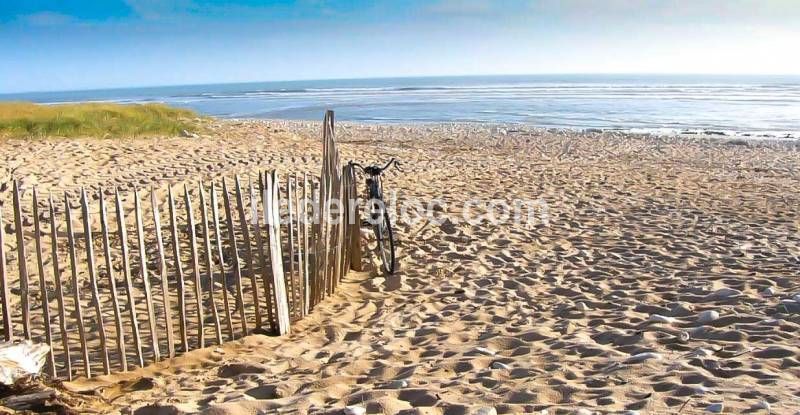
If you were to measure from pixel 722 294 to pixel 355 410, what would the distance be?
3.58 m

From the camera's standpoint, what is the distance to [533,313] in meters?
5.09

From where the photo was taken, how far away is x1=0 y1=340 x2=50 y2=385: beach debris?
10.3 feet

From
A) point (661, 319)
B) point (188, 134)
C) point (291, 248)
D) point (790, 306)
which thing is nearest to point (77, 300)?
point (291, 248)

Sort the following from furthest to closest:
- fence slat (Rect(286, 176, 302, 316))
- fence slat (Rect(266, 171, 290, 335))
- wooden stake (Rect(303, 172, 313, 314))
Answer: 1. wooden stake (Rect(303, 172, 313, 314))
2. fence slat (Rect(286, 176, 302, 316))
3. fence slat (Rect(266, 171, 290, 335))

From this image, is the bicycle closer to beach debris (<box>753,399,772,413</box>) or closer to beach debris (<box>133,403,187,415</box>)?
beach debris (<box>133,403,187,415</box>)

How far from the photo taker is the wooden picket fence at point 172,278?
376 cm

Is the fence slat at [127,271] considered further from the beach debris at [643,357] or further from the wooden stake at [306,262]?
the beach debris at [643,357]

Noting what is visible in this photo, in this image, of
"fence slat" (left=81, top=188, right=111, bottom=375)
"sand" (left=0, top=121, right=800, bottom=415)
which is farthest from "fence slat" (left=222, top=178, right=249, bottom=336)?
"fence slat" (left=81, top=188, right=111, bottom=375)

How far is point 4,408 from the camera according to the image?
3.06 m

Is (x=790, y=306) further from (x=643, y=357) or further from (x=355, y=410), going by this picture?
(x=355, y=410)

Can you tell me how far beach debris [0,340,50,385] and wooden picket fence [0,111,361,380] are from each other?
0.32 metres

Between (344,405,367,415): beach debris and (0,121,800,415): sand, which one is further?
(0,121,800,415): sand

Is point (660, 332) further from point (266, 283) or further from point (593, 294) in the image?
point (266, 283)

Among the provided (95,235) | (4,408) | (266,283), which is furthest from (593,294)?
(95,235)
